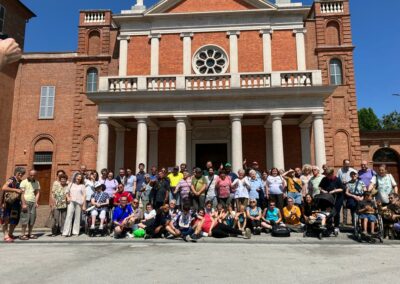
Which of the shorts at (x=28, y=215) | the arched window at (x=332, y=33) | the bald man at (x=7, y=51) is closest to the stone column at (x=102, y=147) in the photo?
the shorts at (x=28, y=215)

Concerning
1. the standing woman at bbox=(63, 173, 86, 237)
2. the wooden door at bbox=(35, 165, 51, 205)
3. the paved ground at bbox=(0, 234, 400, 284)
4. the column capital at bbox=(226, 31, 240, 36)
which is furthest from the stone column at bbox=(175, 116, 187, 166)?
the wooden door at bbox=(35, 165, 51, 205)

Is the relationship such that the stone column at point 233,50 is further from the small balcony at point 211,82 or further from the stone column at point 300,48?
the small balcony at point 211,82

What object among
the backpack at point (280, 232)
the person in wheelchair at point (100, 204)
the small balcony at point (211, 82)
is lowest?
the backpack at point (280, 232)

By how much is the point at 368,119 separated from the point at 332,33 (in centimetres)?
3578

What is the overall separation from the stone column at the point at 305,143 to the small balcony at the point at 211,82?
314cm

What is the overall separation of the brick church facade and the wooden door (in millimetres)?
66

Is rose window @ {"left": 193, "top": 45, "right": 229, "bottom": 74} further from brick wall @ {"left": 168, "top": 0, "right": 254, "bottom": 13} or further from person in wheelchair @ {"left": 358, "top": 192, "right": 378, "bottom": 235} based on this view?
person in wheelchair @ {"left": 358, "top": 192, "right": 378, "bottom": 235}

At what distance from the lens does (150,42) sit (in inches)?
781

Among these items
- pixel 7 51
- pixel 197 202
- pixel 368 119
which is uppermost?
pixel 368 119

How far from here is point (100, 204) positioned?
393 inches

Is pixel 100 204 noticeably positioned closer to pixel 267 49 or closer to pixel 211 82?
pixel 211 82

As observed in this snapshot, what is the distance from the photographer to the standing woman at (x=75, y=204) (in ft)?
32.6

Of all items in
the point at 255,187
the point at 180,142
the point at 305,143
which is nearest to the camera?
the point at 255,187

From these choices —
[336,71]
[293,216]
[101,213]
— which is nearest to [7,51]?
[101,213]
